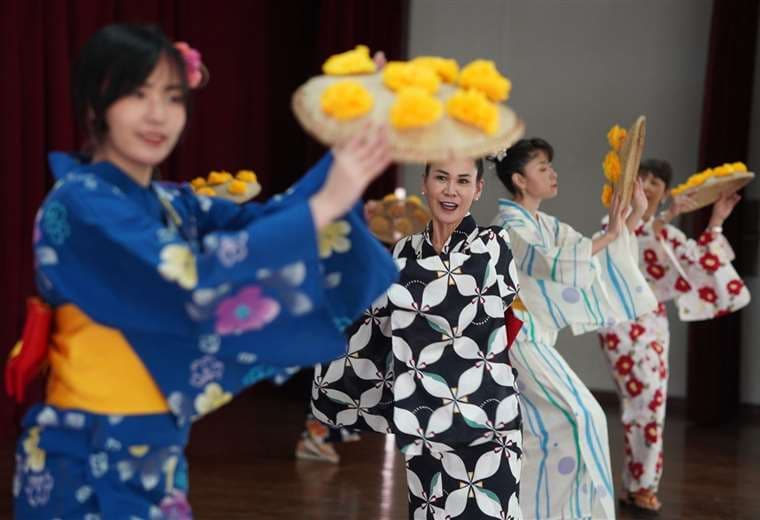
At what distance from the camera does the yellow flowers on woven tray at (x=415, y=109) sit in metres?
1.80

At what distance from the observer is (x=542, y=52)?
7398 millimetres

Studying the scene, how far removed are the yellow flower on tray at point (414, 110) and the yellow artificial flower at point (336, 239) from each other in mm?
314

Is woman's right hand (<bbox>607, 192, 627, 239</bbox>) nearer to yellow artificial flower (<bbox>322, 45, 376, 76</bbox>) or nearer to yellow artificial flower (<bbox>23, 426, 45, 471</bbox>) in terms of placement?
yellow artificial flower (<bbox>322, 45, 376, 76</bbox>)

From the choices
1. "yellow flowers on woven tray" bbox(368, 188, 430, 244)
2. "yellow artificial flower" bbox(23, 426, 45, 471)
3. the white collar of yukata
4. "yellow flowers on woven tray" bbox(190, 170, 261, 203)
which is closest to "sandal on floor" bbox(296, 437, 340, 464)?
"yellow flowers on woven tray" bbox(368, 188, 430, 244)

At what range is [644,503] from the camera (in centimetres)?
478

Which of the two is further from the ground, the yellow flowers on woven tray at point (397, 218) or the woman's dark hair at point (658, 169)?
the woman's dark hair at point (658, 169)

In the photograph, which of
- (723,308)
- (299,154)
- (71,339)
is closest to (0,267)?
(299,154)

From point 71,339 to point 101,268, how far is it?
5.4 inches

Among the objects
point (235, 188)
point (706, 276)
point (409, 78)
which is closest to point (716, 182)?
point (706, 276)

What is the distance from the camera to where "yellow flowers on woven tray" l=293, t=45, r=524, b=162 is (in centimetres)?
180

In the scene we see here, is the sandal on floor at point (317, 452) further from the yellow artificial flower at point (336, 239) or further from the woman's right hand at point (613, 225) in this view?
the yellow artificial flower at point (336, 239)

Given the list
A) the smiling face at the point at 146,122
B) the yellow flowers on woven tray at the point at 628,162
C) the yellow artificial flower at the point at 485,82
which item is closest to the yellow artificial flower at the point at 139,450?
the smiling face at the point at 146,122

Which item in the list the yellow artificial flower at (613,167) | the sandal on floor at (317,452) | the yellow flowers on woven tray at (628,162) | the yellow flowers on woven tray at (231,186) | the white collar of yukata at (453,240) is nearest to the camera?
the white collar of yukata at (453,240)

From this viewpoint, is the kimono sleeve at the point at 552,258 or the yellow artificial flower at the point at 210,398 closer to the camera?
the yellow artificial flower at the point at 210,398
